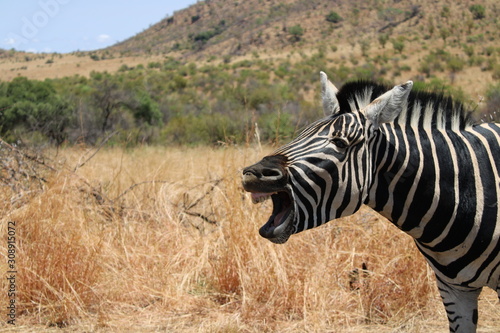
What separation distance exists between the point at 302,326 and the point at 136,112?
15348 mm

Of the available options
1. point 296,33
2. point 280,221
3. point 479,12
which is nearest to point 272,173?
point 280,221

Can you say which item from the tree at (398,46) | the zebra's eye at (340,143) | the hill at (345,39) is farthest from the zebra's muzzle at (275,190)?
the tree at (398,46)

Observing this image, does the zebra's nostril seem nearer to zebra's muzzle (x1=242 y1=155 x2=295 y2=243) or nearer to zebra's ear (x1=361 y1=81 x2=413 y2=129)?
zebra's muzzle (x1=242 y1=155 x2=295 y2=243)

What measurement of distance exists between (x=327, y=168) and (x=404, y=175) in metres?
0.46

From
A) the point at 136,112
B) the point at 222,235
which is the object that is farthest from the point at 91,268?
the point at 136,112

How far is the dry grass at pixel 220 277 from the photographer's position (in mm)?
4188

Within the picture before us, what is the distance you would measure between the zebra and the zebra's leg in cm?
2

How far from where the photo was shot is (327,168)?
7.77ft

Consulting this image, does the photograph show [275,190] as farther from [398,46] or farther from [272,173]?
A: [398,46]

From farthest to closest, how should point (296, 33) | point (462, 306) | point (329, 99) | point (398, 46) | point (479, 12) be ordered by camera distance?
1. point (296, 33)
2. point (479, 12)
3. point (398, 46)
4. point (462, 306)
5. point (329, 99)

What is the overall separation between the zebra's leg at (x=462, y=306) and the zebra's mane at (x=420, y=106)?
37.7 inches

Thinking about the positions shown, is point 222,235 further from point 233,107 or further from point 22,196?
point 233,107

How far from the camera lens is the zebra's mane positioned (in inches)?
102

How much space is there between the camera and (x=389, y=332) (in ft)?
13.4
